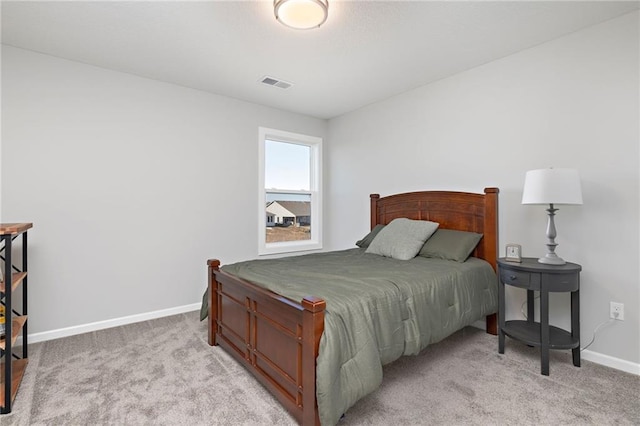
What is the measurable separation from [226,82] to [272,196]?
1523mm

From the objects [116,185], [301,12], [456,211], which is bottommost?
[456,211]

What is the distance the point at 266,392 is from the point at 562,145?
281 cm

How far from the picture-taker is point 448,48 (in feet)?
8.64

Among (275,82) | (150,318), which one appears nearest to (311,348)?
(150,318)

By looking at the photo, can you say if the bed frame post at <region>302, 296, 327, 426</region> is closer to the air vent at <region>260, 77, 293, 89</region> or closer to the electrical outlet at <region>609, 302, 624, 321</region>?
the electrical outlet at <region>609, 302, 624, 321</region>

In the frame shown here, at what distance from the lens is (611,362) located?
2238mm

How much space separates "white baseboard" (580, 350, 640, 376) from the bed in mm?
635

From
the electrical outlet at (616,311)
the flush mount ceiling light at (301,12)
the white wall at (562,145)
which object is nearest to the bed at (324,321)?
the white wall at (562,145)

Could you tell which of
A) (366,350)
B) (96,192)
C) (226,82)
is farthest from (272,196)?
(366,350)

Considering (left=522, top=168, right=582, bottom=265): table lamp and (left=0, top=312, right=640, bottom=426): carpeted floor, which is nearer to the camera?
(left=0, top=312, right=640, bottom=426): carpeted floor

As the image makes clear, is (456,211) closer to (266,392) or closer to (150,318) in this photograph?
(266,392)

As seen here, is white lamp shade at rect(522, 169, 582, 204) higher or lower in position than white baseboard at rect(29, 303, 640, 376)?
higher

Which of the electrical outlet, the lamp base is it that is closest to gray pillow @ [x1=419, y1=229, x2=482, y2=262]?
the lamp base

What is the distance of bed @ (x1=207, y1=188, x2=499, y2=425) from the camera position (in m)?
1.51
